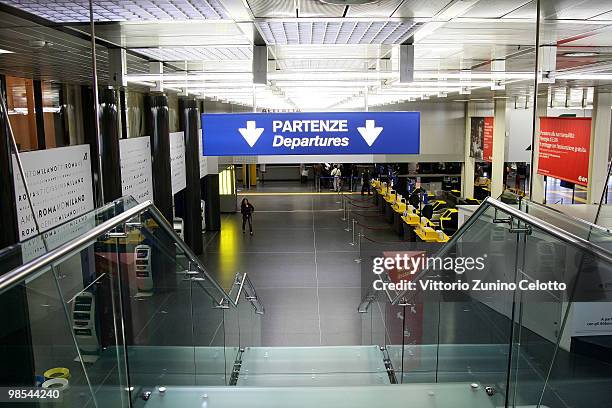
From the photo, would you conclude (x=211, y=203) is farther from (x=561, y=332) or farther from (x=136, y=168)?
(x=561, y=332)

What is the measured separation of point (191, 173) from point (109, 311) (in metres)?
11.3

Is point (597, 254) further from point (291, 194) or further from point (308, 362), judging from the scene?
point (291, 194)

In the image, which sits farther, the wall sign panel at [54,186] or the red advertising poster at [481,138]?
the red advertising poster at [481,138]

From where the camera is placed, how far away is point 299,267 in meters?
13.1

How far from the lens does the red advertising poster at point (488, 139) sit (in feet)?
55.5

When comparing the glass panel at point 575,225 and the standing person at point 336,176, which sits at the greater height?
the glass panel at point 575,225

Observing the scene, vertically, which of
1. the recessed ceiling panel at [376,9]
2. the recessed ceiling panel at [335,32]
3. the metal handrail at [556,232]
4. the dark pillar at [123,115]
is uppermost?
the recessed ceiling panel at [335,32]

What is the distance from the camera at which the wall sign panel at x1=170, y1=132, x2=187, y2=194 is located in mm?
12711

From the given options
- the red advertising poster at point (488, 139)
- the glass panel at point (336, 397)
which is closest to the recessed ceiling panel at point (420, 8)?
the glass panel at point (336, 397)

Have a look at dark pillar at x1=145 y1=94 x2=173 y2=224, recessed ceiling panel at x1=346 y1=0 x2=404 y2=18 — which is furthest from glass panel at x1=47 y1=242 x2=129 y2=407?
dark pillar at x1=145 y1=94 x2=173 y2=224

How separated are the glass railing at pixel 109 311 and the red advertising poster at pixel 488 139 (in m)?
12.8

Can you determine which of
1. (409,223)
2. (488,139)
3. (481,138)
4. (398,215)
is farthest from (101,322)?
(481,138)

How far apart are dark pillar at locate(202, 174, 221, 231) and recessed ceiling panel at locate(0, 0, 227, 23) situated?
1329cm

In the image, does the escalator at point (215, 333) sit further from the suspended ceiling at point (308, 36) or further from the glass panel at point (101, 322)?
the suspended ceiling at point (308, 36)
